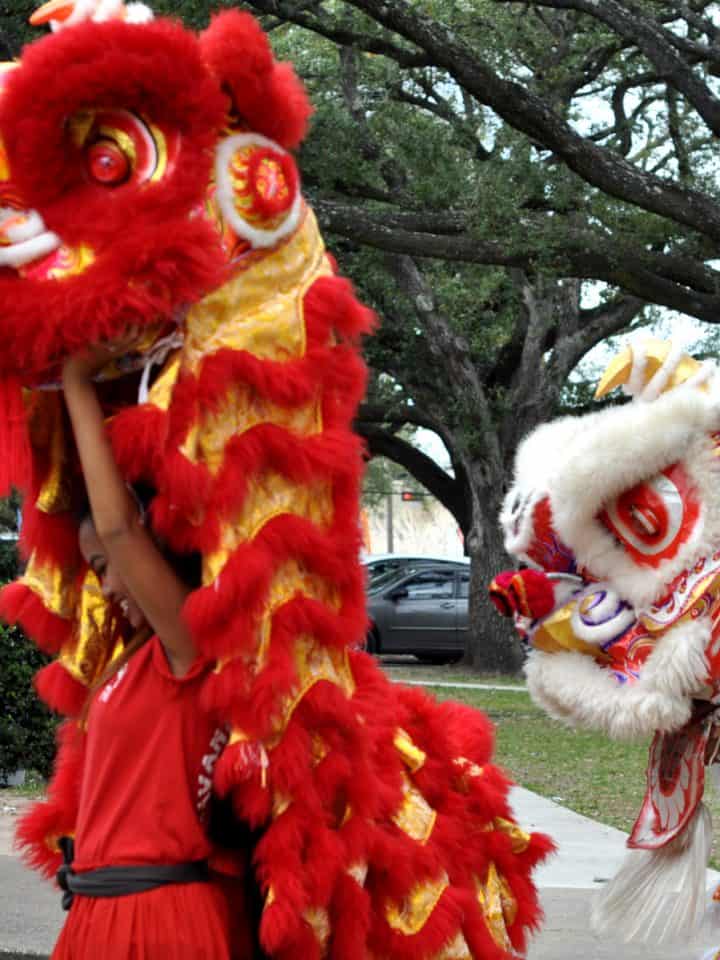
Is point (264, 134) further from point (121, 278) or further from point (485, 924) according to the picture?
point (485, 924)

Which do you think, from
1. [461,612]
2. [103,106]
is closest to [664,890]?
[103,106]

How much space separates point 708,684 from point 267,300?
70.7 inches

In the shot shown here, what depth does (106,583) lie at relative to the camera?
110 inches

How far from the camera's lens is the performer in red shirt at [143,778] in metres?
2.59

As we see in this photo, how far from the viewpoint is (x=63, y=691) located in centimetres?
302

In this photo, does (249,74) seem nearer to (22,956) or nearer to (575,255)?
(22,956)

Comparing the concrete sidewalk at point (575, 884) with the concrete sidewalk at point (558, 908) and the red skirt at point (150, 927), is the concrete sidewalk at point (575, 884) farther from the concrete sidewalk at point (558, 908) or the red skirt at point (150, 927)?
the red skirt at point (150, 927)

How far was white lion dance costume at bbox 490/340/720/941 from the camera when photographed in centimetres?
397

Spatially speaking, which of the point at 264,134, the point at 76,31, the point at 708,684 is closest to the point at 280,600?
the point at 264,134

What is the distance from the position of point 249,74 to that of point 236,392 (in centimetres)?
57

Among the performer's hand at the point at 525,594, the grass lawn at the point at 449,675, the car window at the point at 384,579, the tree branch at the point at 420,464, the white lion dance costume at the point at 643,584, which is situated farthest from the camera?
the car window at the point at 384,579

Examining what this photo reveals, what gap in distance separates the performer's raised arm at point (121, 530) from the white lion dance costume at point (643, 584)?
64.6 inches

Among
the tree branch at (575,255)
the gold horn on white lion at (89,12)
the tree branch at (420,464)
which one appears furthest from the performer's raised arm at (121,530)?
the tree branch at (420,464)

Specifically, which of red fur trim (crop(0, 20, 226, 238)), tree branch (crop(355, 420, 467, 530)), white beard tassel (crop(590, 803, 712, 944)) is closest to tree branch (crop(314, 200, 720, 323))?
white beard tassel (crop(590, 803, 712, 944))
